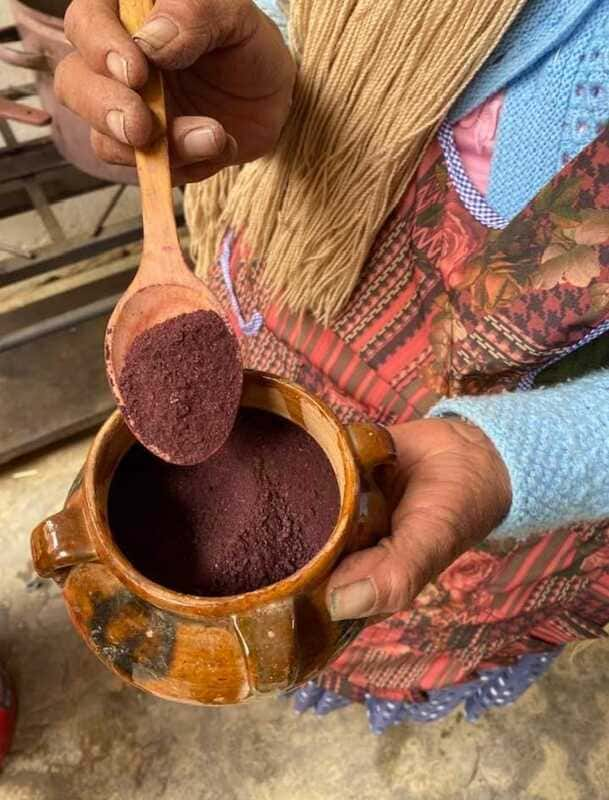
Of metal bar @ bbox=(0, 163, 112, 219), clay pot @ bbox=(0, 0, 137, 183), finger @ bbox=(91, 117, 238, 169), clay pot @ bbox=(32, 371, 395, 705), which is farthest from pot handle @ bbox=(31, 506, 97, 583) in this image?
metal bar @ bbox=(0, 163, 112, 219)

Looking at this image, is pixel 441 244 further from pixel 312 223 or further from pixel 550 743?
pixel 550 743

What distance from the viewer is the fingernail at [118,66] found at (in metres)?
0.43

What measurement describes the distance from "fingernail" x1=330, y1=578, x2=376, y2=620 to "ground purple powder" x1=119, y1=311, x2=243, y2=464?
0.11m

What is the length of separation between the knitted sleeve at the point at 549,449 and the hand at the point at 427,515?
0.04ft

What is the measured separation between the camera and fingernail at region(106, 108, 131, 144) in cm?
44

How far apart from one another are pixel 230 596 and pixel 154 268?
0.22 m

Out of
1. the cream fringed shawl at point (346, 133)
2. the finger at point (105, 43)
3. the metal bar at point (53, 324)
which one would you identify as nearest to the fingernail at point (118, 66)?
the finger at point (105, 43)

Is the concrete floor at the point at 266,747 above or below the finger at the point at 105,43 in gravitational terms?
below

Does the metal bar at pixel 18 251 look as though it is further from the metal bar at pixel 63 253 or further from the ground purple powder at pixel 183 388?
the ground purple powder at pixel 183 388

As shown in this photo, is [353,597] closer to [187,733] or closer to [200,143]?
[200,143]

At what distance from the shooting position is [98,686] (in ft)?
3.08

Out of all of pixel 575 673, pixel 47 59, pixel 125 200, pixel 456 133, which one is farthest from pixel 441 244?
pixel 125 200

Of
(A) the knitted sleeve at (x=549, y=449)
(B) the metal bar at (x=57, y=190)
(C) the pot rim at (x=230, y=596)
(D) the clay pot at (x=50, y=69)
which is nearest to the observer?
(C) the pot rim at (x=230, y=596)

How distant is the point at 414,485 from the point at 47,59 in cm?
68
